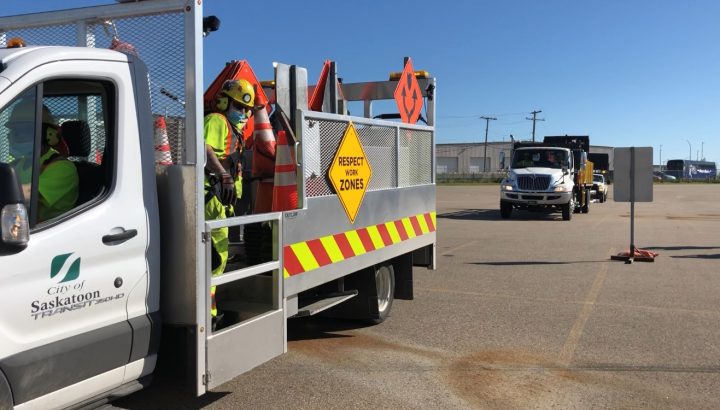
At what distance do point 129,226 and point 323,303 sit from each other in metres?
2.20

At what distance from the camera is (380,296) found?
658cm

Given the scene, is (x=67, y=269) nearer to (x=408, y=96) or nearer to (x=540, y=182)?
(x=408, y=96)

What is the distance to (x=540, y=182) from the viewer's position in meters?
21.7

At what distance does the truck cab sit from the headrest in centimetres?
1949

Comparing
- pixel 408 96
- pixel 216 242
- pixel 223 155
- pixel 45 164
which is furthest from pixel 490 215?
pixel 45 164

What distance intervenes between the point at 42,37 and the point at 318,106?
2259 mm

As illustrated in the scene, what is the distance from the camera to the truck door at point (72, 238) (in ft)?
9.12

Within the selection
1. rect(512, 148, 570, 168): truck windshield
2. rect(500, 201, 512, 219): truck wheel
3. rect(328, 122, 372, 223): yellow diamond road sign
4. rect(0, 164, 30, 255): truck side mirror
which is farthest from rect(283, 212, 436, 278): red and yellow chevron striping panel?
rect(512, 148, 570, 168): truck windshield

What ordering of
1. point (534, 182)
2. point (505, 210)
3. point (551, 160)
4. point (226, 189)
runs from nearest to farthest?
point (226, 189)
point (534, 182)
point (505, 210)
point (551, 160)

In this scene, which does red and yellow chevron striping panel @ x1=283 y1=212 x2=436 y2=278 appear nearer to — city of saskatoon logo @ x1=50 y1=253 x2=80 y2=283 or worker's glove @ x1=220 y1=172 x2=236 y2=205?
worker's glove @ x1=220 y1=172 x2=236 y2=205

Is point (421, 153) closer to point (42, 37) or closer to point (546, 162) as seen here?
point (42, 37)

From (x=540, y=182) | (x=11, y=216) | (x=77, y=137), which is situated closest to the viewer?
(x=11, y=216)

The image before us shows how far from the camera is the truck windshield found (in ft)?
74.6

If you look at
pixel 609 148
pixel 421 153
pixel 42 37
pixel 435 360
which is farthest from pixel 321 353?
pixel 609 148
